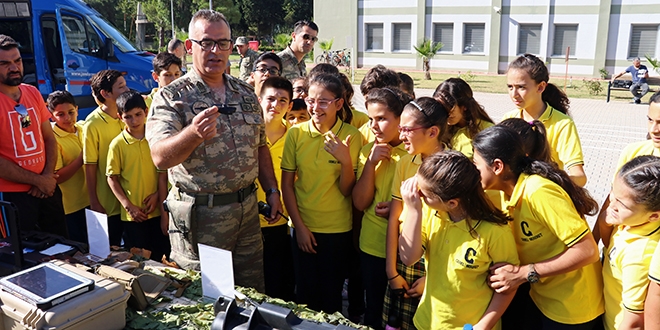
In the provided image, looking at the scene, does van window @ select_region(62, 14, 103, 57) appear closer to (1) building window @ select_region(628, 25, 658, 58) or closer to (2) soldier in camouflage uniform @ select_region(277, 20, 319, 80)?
(2) soldier in camouflage uniform @ select_region(277, 20, 319, 80)

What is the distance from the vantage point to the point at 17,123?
3.37m

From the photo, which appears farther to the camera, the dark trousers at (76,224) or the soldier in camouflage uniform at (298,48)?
the soldier in camouflage uniform at (298,48)

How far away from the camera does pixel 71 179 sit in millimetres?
4031

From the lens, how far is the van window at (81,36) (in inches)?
353

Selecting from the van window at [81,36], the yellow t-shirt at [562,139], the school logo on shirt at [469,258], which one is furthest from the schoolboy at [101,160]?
the van window at [81,36]

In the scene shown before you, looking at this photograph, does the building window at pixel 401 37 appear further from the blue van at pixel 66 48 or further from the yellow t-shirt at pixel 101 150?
the yellow t-shirt at pixel 101 150

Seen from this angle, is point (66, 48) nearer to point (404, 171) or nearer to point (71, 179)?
point (71, 179)

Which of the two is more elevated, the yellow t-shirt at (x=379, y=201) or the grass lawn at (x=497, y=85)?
the yellow t-shirt at (x=379, y=201)

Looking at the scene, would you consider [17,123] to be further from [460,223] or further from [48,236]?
[460,223]

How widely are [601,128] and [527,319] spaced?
10.1 m

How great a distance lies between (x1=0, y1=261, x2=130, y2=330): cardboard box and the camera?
160 cm

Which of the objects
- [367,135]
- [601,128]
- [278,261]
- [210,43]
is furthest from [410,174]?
[601,128]

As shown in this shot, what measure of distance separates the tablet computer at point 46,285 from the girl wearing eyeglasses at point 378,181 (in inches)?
61.3

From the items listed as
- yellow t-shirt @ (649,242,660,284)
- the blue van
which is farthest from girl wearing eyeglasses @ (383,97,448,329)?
the blue van
